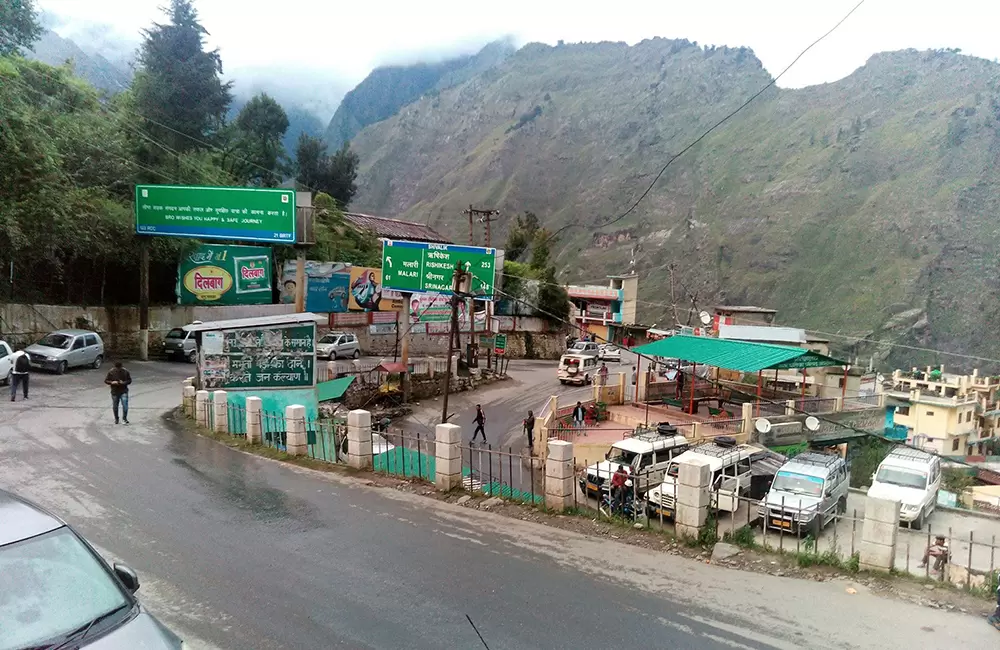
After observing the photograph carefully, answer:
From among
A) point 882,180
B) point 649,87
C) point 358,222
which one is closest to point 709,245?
point 882,180

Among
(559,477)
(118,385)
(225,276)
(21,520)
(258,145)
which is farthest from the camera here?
(258,145)

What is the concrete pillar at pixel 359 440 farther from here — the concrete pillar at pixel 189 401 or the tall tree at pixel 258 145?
the tall tree at pixel 258 145

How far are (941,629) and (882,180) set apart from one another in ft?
375

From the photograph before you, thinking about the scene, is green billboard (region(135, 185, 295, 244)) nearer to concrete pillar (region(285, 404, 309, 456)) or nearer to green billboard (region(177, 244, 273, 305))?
green billboard (region(177, 244, 273, 305))

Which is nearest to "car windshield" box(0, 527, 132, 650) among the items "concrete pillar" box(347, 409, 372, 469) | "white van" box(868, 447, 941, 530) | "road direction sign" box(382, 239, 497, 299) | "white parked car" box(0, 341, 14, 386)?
"concrete pillar" box(347, 409, 372, 469)

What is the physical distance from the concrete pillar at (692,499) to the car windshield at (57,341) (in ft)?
77.4

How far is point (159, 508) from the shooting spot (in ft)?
30.6

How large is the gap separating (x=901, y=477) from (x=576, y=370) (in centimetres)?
2024

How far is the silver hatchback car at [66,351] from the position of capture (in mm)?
22609

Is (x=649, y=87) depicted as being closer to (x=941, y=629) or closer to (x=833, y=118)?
(x=833, y=118)

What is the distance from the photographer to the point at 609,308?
195 ft

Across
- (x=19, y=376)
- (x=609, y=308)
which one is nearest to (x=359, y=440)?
(x=19, y=376)

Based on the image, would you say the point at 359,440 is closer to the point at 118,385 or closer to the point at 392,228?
the point at 118,385

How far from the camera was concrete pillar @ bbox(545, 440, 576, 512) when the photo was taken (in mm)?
9820
